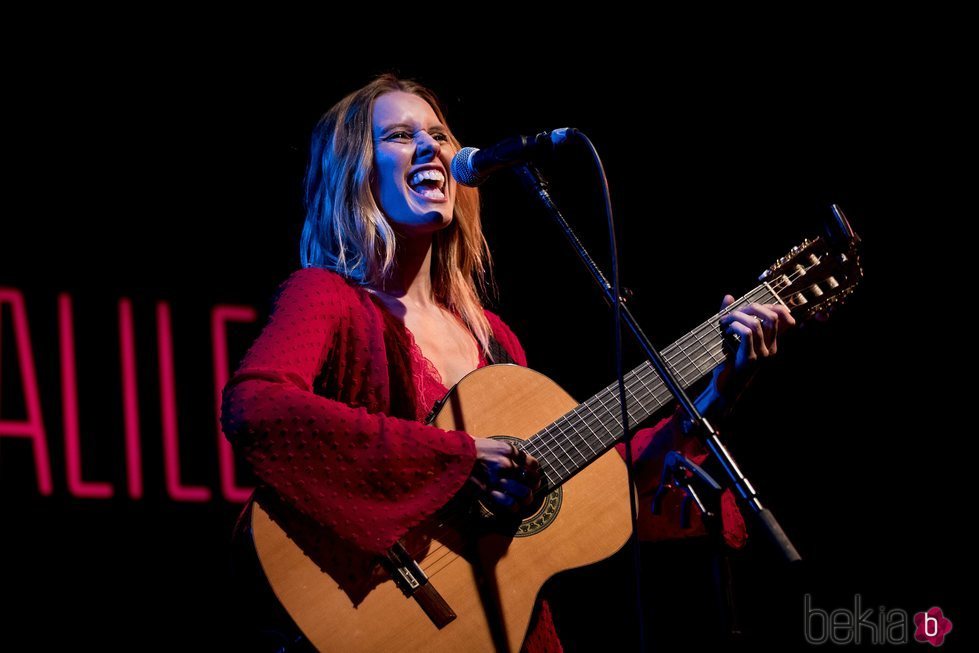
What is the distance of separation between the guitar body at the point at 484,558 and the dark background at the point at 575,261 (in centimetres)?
143

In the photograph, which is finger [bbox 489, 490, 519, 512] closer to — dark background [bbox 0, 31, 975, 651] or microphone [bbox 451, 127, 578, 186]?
microphone [bbox 451, 127, 578, 186]

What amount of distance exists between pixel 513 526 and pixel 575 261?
1912mm

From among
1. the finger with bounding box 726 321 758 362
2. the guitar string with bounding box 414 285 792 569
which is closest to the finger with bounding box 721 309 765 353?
the finger with bounding box 726 321 758 362

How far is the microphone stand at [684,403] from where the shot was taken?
51.8 inches

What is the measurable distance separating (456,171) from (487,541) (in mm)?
908

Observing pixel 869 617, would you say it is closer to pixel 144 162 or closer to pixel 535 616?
pixel 535 616

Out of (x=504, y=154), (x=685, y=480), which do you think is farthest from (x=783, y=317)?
(x=504, y=154)

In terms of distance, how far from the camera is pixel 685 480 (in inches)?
59.8

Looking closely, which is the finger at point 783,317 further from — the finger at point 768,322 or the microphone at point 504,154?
the microphone at point 504,154

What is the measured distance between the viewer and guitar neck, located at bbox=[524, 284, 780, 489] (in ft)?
6.44

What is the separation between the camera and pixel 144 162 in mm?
3367

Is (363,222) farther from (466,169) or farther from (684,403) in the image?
(684,403)

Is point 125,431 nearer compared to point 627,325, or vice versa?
point 627,325

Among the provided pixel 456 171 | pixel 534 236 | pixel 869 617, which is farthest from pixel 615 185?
pixel 869 617
